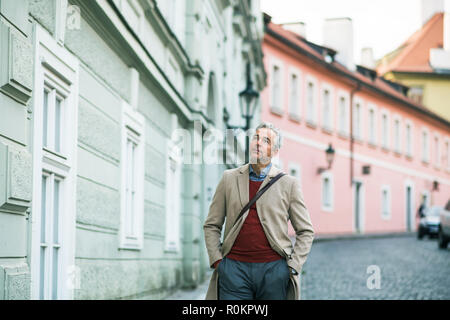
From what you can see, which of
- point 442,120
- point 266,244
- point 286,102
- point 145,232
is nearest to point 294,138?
point 286,102

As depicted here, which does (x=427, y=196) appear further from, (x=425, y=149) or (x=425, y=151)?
(x=425, y=149)

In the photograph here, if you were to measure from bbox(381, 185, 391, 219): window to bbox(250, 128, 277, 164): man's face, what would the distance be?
1542 inches

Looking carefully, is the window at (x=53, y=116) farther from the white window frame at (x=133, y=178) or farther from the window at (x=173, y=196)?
the window at (x=173, y=196)

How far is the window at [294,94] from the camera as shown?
35281 mm

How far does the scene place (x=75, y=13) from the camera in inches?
267

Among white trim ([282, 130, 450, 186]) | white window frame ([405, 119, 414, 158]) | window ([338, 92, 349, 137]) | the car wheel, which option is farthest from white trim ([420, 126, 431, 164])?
the car wheel

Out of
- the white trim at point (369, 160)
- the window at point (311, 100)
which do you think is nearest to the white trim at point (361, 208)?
the white trim at point (369, 160)

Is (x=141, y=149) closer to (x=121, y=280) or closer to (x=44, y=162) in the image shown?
(x=121, y=280)

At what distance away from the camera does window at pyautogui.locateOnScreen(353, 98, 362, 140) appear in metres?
40.9

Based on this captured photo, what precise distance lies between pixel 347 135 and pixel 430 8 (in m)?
19.9

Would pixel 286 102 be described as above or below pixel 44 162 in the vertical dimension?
above

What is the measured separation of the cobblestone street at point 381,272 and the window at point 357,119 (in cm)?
1515

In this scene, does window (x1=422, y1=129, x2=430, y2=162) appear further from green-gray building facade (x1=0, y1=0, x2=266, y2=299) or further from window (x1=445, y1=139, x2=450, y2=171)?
green-gray building facade (x1=0, y1=0, x2=266, y2=299)
